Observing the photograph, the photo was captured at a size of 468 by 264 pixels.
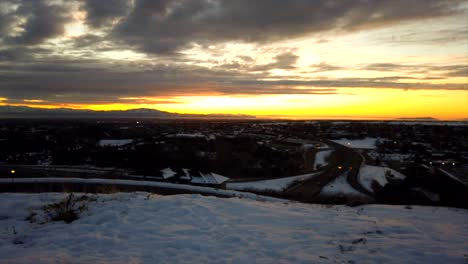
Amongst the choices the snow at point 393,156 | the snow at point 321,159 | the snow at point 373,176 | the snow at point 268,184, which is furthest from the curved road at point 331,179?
the snow at point 393,156

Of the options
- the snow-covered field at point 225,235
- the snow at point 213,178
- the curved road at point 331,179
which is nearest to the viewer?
the snow-covered field at point 225,235

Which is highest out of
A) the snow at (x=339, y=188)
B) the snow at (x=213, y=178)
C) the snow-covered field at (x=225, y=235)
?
the snow-covered field at (x=225, y=235)

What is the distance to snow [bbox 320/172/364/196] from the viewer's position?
2708 cm

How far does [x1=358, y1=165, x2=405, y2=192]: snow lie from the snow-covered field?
81.4ft

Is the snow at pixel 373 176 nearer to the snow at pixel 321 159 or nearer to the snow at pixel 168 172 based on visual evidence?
the snow at pixel 321 159

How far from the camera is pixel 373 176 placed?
3531 centimetres

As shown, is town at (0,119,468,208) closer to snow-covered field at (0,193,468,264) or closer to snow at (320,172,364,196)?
snow at (320,172,364,196)

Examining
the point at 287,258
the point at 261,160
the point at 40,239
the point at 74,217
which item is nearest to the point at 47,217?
the point at 74,217

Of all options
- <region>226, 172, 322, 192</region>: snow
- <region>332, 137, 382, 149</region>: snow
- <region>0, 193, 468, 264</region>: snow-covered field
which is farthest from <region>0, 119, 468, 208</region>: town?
<region>332, 137, 382, 149</region>: snow

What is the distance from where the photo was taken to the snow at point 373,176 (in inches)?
1263

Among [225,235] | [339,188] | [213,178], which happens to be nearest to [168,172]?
[213,178]

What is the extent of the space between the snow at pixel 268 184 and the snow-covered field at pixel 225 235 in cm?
2027

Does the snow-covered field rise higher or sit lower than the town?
higher

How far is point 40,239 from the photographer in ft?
17.7
